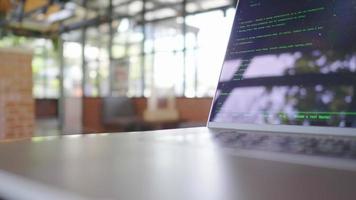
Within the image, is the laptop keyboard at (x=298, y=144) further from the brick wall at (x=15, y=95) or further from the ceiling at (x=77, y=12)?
the ceiling at (x=77, y=12)

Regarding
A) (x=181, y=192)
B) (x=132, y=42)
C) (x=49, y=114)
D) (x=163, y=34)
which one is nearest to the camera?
(x=181, y=192)

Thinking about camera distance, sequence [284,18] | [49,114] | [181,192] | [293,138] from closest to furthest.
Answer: [181,192] → [293,138] → [284,18] → [49,114]

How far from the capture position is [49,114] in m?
10.1

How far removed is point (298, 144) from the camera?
20.4 inches

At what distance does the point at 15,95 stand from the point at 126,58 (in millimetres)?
5351

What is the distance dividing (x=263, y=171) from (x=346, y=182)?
0.08m

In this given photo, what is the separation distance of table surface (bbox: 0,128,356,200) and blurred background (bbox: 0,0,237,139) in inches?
145

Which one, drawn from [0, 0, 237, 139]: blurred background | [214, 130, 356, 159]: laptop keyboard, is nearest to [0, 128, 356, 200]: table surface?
[214, 130, 356, 159]: laptop keyboard

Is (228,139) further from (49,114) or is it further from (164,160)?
(49,114)

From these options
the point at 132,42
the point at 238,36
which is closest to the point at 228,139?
the point at 238,36

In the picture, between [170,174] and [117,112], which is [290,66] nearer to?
[170,174]

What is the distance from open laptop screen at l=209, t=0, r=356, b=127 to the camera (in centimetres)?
63

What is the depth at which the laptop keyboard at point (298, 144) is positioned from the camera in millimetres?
452

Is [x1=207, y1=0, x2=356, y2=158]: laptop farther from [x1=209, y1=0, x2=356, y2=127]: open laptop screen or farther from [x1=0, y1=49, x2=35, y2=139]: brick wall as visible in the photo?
[x1=0, y1=49, x2=35, y2=139]: brick wall
